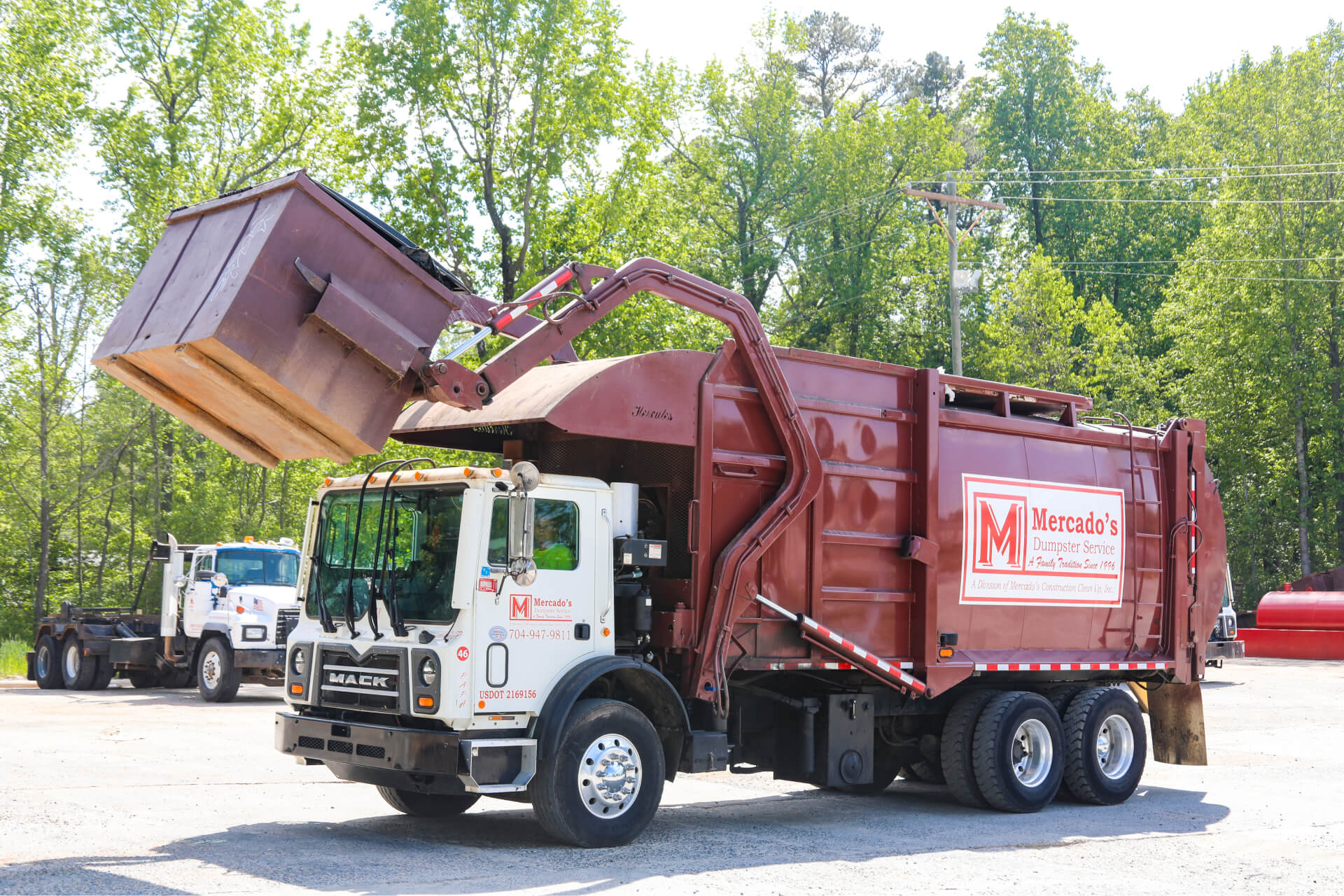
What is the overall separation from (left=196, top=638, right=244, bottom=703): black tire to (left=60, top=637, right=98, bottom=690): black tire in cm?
406

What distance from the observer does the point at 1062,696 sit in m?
12.1

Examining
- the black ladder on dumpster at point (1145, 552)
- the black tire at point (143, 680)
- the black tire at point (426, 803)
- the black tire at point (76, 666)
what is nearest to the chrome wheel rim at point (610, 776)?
the black tire at point (426, 803)

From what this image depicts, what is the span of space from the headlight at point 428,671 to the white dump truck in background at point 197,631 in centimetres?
1298

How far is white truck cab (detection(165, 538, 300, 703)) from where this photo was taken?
2142 cm

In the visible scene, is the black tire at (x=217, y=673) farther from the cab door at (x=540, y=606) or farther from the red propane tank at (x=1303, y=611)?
the red propane tank at (x=1303, y=611)

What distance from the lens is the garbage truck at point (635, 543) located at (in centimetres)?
823

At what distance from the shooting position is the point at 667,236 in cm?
3328

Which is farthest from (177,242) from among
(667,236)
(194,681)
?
(667,236)

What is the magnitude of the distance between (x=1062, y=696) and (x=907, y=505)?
265cm

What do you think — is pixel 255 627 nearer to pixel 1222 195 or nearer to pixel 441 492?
pixel 441 492

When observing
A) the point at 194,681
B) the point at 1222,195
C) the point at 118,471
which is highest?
the point at 1222,195

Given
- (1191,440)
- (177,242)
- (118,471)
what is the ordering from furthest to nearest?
(118,471)
(1191,440)
(177,242)

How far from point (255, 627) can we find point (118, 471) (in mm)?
18243

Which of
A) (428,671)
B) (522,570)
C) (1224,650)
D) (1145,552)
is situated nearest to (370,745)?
(428,671)
